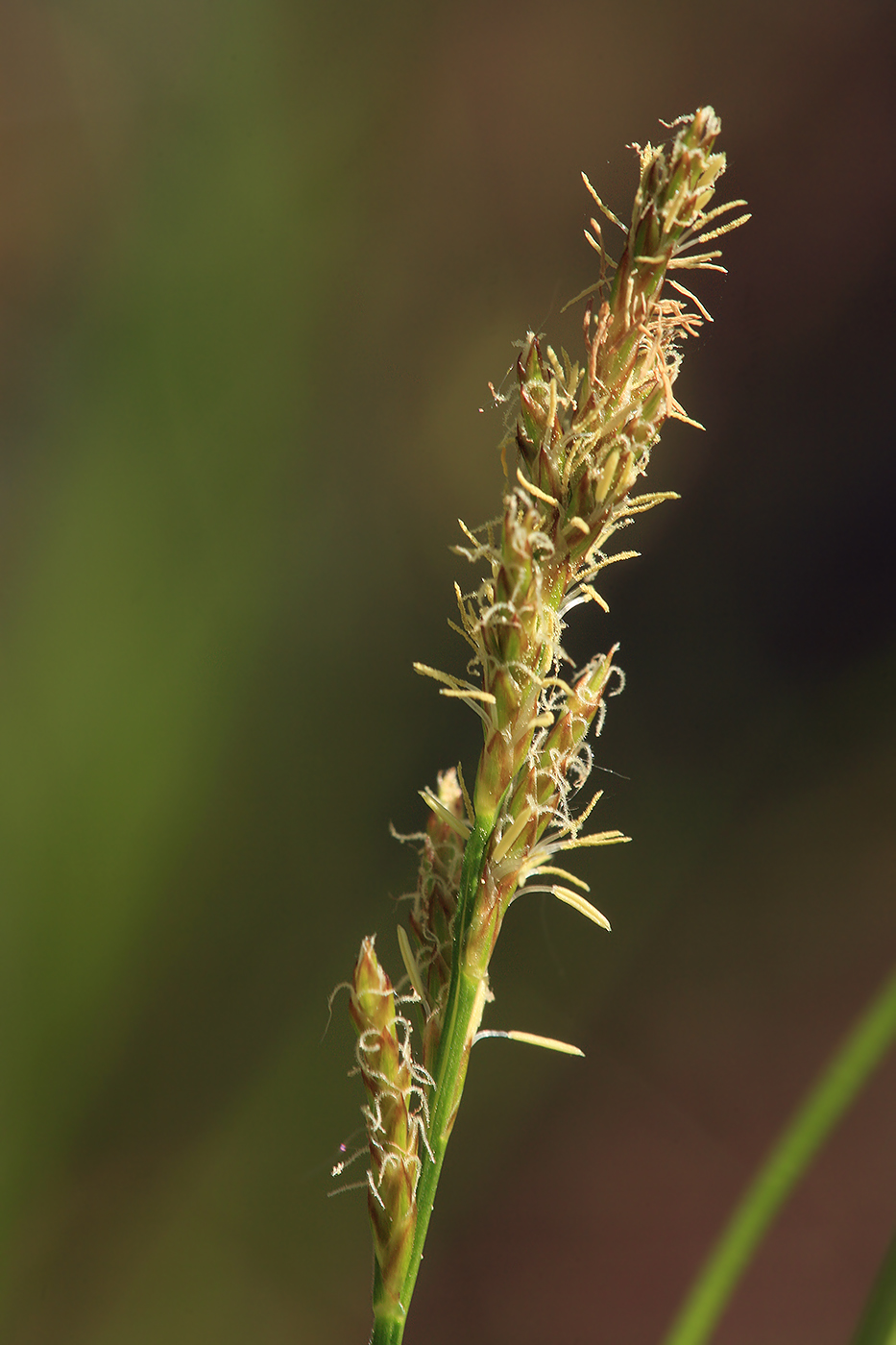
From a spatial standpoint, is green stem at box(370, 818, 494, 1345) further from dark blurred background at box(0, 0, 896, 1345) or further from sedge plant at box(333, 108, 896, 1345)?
dark blurred background at box(0, 0, 896, 1345)

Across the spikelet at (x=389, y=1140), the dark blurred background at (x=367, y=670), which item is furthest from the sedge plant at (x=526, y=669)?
the dark blurred background at (x=367, y=670)

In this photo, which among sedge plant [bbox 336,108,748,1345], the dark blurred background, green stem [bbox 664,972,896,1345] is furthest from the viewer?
the dark blurred background

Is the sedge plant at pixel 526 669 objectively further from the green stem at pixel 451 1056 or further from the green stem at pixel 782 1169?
the green stem at pixel 782 1169

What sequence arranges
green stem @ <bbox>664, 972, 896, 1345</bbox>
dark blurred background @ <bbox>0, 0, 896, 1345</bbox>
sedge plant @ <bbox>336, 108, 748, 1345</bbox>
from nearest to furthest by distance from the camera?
sedge plant @ <bbox>336, 108, 748, 1345</bbox>, green stem @ <bbox>664, 972, 896, 1345</bbox>, dark blurred background @ <bbox>0, 0, 896, 1345</bbox>

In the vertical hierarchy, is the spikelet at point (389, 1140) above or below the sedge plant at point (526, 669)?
below

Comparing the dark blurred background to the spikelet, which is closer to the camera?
the spikelet

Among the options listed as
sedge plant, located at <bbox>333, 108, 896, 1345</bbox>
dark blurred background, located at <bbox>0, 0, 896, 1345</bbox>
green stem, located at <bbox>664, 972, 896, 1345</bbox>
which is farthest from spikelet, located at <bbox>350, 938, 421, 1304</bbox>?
dark blurred background, located at <bbox>0, 0, 896, 1345</bbox>
